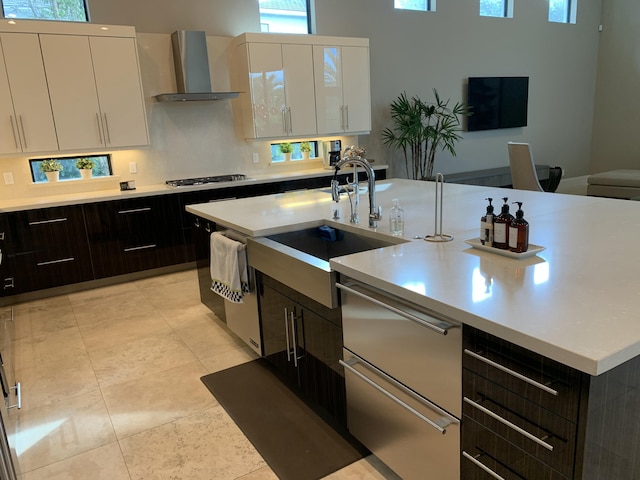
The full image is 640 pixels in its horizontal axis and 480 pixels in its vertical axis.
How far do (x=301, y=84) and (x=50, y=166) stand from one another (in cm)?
273

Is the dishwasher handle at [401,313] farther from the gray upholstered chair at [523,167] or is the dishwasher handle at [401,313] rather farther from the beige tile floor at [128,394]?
the gray upholstered chair at [523,167]

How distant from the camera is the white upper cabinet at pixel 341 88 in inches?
218

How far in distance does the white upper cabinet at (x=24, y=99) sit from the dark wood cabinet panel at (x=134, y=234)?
0.75 meters

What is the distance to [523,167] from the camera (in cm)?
525

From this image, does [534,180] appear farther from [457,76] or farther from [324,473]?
[324,473]

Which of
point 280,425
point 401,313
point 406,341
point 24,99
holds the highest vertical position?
point 24,99

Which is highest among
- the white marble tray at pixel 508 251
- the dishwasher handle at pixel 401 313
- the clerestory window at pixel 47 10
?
the clerestory window at pixel 47 10

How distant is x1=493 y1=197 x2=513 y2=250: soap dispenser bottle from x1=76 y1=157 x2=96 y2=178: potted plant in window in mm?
4296

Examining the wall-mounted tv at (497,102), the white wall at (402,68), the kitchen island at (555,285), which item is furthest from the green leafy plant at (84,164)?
the wall-mounted tv at (497,102)

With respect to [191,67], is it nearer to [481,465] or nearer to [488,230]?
[488,230]

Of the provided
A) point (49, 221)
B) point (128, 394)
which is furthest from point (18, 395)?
point (49, 221)

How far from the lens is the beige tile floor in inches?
83.7

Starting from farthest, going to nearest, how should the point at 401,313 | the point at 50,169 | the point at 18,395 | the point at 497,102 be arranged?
the point at 497,102
the point at 50,169
the point at 18,395
the point at 401,313

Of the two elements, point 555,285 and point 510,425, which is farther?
point 555,285
